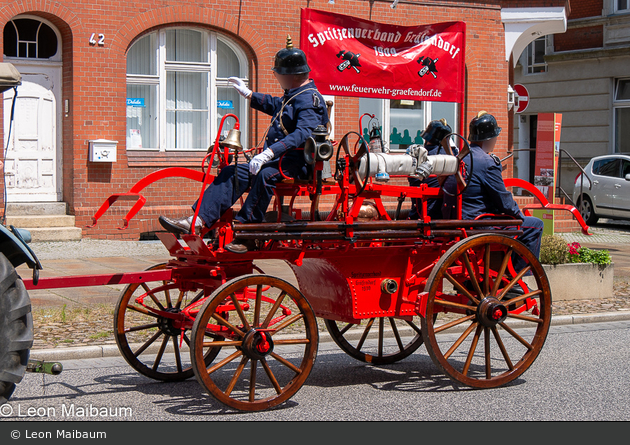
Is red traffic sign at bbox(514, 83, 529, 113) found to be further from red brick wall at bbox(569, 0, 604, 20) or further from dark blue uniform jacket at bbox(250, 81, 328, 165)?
dark blue uniform jacket at bbox(250, 81, 328, 165)

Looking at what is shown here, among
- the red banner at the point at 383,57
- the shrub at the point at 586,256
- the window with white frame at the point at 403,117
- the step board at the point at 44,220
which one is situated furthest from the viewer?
the window with white frame at the point at 403,117

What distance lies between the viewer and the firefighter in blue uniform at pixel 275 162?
18.7ft

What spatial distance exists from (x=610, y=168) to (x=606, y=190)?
643 mm

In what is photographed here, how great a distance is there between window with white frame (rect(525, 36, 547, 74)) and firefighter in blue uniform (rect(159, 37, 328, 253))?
2322 cm

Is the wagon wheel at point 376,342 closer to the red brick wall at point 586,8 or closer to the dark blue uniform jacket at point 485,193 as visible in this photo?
the dark blue uniform jacket at point 485,193

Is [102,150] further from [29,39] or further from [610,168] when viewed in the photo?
[610,168]

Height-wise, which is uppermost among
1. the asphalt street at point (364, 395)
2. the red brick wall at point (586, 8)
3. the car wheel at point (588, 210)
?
the red brick wall at point (586, 8)

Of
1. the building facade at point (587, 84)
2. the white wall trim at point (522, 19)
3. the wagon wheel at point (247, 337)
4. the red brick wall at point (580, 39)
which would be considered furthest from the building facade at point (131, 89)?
the red brick wall at point (580, 39)

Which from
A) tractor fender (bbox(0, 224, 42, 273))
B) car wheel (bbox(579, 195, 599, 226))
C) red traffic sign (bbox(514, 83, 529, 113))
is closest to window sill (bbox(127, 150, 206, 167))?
red traffic sign (bbox(514, 83, 529, 113))

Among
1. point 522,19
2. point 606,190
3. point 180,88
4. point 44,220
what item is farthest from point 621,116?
point 44,220

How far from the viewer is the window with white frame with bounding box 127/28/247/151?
15.2 m

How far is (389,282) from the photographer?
19.7 feet

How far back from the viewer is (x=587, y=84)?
86.8 ft
